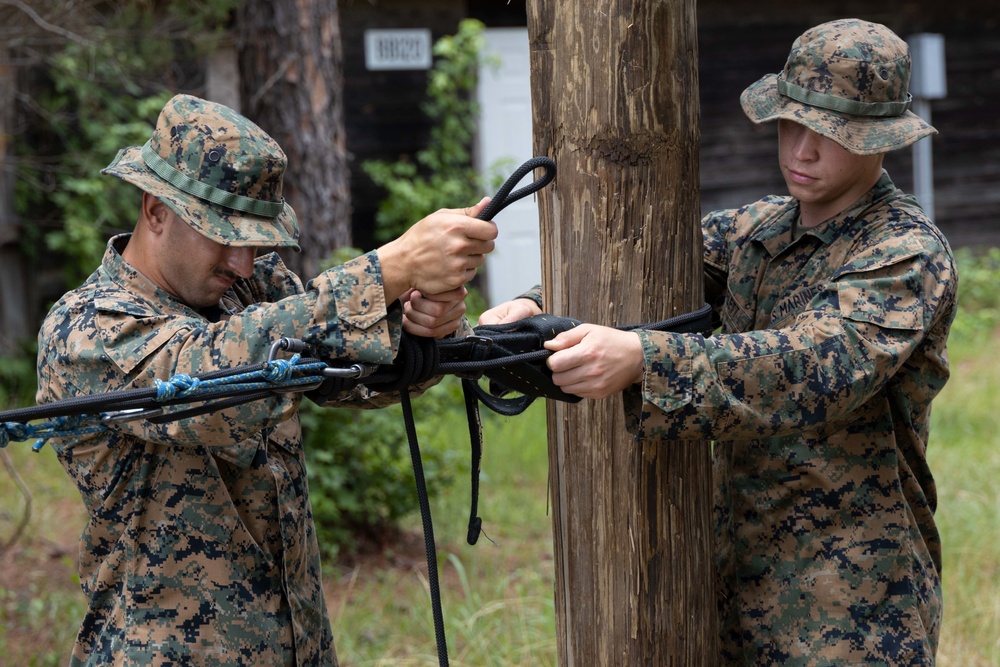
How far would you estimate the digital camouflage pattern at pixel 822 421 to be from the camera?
77.9 inches

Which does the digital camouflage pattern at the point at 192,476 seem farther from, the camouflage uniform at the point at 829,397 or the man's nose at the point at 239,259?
the camouflage uniform at the point at 829,397

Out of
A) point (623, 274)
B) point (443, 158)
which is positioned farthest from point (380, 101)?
point (623, 274)

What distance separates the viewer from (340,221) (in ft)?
17.1

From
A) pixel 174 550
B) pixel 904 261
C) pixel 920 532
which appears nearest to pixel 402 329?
pixel 174 550

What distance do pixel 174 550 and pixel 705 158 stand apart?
903 cm

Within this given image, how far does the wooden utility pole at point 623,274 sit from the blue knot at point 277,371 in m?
0.67

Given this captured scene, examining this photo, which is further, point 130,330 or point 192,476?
point 192,476

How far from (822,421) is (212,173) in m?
1.30

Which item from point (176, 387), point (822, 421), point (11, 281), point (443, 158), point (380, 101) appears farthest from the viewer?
point (380, 101)

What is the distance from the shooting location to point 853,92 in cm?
223

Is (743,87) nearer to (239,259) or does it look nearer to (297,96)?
(297,96)

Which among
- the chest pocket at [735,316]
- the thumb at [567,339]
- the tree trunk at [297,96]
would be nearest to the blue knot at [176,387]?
the thumb at [567,339]

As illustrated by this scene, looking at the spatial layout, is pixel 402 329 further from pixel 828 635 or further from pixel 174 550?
pixel 828 635

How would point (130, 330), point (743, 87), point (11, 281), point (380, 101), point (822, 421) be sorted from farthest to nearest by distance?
point (743, 87), point (380, 101), point (11, 281), point (822, 421), point (130, 330)
